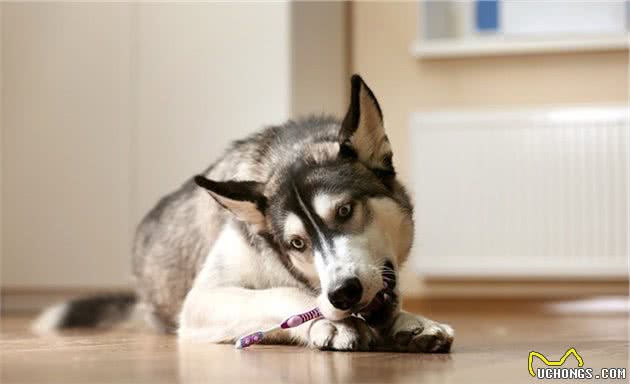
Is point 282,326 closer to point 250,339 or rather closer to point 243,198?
point 250,339

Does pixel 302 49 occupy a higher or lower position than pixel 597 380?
higher

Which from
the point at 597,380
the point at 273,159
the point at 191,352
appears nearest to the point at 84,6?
the point at 273,159

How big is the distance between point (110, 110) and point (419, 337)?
318 centimetres

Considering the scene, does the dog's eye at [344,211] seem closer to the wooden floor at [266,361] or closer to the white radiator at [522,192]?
the wooden floor at [266,361]

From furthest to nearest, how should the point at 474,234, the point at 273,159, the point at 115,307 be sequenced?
the point at 474,234, the point at 115,307, the point at 273,159

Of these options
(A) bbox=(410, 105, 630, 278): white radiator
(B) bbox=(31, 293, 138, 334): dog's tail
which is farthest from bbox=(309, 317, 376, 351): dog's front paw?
(A) bbox=(410, 105, 630, 278): white radiator

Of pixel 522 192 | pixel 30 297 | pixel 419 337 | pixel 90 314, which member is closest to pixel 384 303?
pixel 419 337

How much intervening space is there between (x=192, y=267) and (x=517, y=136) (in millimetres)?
2654

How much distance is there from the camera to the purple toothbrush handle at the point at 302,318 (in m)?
2.14

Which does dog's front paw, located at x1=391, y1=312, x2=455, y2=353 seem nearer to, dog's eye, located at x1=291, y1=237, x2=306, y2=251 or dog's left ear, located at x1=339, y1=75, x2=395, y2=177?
dog's eye, located at x1=291, y1=237, x2=306, y2=251

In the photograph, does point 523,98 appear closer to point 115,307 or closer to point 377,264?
point 115,307

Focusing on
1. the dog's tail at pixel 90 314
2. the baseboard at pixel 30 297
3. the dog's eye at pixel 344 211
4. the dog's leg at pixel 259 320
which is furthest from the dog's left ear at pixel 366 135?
the baseboard at pixel 30 297

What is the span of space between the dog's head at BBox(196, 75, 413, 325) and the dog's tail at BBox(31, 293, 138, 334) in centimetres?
116

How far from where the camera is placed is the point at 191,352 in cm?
212
